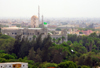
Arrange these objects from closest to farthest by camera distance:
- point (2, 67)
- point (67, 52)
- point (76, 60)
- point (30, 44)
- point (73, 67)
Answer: point (2, 67)
point (73, 67)
point (76, 60)
point (67, 52)
point (30, 44)

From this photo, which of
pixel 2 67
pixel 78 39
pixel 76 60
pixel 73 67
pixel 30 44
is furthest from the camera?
pixel 78 39

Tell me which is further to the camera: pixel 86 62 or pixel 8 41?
pixel 8 41

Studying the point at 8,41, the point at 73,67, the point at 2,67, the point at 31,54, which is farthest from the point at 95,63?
the point at 8,41

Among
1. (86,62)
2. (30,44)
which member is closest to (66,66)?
(86,62)

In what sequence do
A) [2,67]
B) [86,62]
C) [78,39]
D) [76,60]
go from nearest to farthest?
[2,67]
[86,62]
[76,60]
[78,39]

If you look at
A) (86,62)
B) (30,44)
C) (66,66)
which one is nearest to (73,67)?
(66,66)

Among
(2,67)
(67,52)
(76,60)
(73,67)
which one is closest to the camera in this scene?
(2,67)

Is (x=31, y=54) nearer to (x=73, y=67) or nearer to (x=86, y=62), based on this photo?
(x=86, y=62)

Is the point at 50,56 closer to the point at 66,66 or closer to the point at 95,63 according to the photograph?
the point at 95,63

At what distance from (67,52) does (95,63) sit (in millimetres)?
5434

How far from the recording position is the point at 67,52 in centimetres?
3553

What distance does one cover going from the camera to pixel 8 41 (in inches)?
1642

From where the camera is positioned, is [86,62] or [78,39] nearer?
[86,62]

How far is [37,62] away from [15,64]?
7.30 metres
